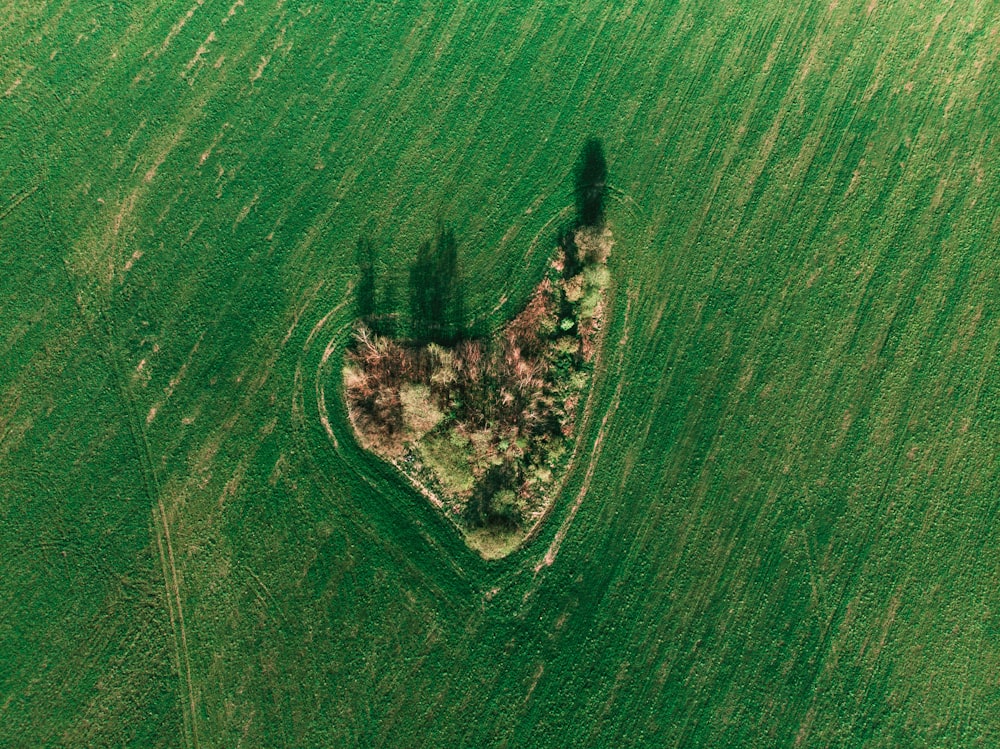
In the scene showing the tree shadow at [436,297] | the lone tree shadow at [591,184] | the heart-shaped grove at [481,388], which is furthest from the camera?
the lone tree shadow at [591,184]

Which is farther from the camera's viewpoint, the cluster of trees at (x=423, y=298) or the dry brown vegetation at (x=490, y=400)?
the cluster of trees at (x=423, y=298)

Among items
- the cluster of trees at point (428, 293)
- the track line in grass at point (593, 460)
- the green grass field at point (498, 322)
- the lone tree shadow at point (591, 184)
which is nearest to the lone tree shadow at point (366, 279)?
the cluster of trees at point (428, 293)

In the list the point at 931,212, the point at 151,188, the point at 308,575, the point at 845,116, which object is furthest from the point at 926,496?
the point at 151,188

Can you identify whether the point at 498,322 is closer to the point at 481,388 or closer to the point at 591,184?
the point at 481,388

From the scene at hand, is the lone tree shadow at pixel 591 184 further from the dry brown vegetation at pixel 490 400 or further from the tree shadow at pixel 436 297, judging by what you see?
the tree shadow at pixel 436 297

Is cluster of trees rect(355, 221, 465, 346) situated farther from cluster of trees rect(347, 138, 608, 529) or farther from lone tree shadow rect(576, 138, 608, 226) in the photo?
lone tree shadow rect(576, 138, 608, 226)
